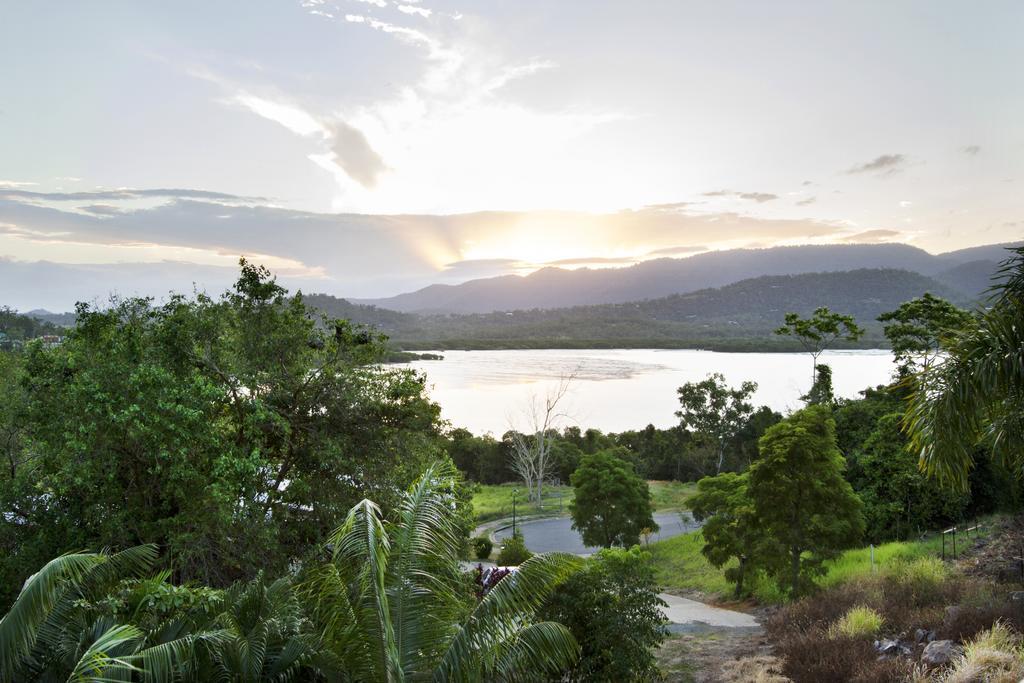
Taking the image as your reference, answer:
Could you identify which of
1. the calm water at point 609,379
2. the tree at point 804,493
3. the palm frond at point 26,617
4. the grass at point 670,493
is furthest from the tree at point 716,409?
the palm frond at point 26,617

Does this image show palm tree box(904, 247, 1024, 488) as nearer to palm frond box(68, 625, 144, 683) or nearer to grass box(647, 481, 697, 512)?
palm frond box(68, 625, 144, 683)

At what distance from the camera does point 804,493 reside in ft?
49.2

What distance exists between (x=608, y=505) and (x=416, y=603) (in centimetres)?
1965

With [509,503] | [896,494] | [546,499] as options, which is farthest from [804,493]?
[546,499]

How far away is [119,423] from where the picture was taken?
32.3ft

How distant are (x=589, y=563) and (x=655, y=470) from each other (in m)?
43.0

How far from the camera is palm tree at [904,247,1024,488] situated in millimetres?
7109

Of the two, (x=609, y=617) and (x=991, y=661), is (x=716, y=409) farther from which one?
(x=991, y=661)

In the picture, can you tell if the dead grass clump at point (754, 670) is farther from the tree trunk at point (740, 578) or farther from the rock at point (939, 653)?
the tree trunk at point (740, 578)

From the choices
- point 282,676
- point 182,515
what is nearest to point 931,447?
point 282,676

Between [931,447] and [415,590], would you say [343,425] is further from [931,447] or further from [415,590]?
[931,447]

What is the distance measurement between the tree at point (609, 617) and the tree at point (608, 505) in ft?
49.1

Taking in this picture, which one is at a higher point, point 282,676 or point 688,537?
point 282,676

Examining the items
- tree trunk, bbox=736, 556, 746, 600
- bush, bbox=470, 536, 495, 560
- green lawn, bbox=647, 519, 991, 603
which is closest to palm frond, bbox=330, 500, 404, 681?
green lawn, bbox=647, 519, 991, 603
